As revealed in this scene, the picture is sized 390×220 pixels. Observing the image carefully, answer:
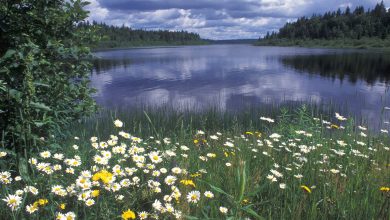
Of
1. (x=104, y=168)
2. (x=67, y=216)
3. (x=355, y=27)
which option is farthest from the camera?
(x=355, y=27)

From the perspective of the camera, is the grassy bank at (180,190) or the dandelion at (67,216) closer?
the dandelion at (67,216)

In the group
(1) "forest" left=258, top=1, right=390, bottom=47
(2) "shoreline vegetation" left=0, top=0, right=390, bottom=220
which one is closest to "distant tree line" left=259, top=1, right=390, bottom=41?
(1) "forest" left=258, top=1, right=390, bottom=47

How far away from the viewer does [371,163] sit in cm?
532

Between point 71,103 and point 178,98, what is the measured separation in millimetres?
16872

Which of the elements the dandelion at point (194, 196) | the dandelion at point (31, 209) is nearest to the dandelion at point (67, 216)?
the dandelion at point (31, 209)

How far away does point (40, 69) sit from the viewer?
15.9 feet

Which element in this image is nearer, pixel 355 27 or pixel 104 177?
pixel 104 177

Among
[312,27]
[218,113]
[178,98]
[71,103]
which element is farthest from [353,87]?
[312,27]

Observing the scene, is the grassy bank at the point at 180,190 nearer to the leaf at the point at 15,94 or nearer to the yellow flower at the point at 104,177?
the yellow flower at the point at 104,177

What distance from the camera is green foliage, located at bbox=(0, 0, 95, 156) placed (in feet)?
14.3

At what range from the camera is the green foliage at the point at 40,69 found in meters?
4.34

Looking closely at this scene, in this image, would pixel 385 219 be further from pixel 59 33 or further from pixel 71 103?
pixel 59 33

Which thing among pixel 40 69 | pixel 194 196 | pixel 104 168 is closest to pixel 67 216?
pixel 104 168

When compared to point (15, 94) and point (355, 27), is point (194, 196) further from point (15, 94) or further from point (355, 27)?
point (355, 27)
